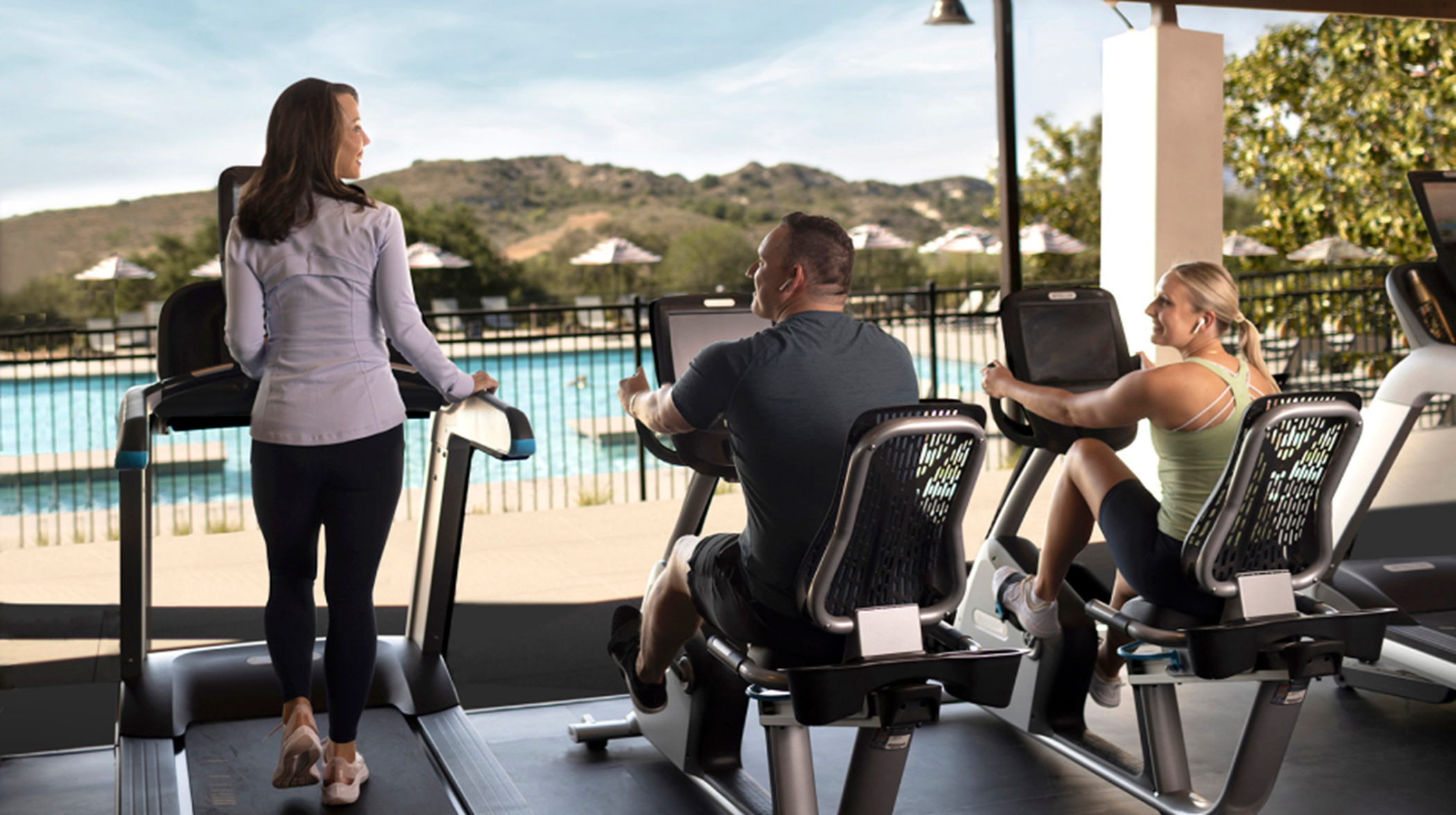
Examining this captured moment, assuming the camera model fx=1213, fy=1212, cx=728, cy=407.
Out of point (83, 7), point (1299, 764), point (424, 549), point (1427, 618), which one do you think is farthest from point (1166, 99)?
point (83, 7)

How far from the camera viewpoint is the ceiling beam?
504cm

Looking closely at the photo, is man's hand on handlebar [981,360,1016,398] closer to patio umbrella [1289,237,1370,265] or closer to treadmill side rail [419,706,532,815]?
treadmill side rail [419,706,532,815]

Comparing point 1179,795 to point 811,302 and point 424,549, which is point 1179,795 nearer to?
point 811,302

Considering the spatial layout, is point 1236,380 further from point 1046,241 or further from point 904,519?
point 1046,241

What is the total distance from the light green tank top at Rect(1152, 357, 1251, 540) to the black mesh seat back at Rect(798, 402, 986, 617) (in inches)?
23.3

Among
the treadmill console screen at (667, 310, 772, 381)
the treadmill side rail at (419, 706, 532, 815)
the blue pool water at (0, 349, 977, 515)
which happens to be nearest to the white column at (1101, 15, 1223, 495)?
the blue pool water at (0, 349, 977, 515)

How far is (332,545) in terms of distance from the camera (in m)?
2.09

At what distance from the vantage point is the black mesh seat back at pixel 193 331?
2.56 m

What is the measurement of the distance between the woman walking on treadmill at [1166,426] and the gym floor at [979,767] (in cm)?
48

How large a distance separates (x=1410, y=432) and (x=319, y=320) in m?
2.60

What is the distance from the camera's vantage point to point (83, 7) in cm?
2716

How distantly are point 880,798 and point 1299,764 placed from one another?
Result: 1.29 m

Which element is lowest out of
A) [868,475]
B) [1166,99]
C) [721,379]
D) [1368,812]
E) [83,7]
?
[1368,812]

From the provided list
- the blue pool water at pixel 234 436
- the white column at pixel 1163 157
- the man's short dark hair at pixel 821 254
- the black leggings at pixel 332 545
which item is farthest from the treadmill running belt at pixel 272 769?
the white column at pixel 1163 157
